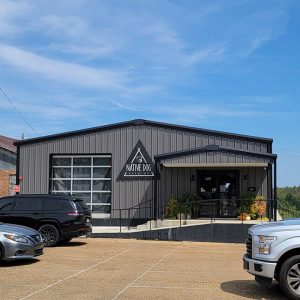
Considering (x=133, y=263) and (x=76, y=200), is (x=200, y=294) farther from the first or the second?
(x=76, y=200)

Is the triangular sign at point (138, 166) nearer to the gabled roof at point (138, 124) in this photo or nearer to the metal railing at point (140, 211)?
the gabled roof at point (138, 124)

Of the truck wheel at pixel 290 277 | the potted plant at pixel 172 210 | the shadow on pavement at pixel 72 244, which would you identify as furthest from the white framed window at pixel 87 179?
the truck wheel at pixel 290 277

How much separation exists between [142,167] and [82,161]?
348 centimetres

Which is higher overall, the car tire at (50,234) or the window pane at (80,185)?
the window pane at (80,185)

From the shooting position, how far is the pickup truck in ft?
28.5

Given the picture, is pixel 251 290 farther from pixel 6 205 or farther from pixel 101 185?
pixel 101 185

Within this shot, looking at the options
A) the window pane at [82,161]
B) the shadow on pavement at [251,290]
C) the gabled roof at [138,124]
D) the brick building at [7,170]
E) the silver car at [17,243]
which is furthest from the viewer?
the brick building at [7,170]

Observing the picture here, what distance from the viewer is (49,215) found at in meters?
18.3

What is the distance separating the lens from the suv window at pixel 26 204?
18.7 m

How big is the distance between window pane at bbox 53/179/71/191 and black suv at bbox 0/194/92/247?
8.75 metres

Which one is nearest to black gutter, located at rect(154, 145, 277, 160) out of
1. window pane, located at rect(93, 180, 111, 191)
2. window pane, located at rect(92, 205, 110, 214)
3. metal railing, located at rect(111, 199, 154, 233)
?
metal railing, located at rect(111, 199, 154, 233)

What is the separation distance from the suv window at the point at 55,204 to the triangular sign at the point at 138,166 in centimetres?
803

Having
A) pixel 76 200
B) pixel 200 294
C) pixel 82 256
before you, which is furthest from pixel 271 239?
pixel 76 200

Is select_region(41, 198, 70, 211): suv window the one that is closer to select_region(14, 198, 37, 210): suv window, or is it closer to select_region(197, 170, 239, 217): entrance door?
select_region(14, 198, 37, 210): suv window
